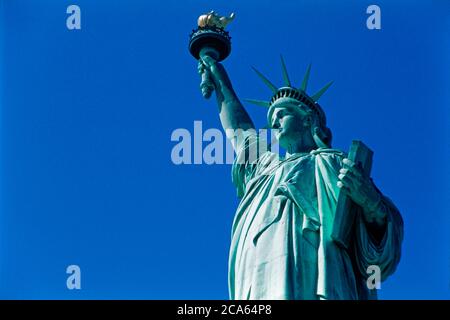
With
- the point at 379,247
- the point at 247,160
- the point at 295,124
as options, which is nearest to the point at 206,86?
the point at 247,160

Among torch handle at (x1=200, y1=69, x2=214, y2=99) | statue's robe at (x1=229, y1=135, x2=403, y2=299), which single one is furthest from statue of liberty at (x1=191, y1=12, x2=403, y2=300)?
torch handle at (x1=200, y1=69, x2=214, y2=99)

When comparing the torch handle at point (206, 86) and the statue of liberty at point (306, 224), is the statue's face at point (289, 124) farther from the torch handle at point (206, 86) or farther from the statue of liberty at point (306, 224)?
the torch handle at point (206, 86)

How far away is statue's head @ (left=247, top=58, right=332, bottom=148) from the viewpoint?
21.6 m

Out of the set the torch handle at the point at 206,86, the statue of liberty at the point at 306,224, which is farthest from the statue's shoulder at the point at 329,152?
the torch handle at the point at 206,86

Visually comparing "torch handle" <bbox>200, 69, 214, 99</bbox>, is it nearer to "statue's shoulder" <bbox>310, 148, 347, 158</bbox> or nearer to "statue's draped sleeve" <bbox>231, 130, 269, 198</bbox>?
"statue's draped sleeve" <bbox>231, 130, 269, 198</bbox>

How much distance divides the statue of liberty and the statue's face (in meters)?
0.01

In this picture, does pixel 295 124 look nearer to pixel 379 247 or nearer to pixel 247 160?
pixel 247 160

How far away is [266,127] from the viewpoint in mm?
22328

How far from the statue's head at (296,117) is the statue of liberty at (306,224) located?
1 centimetres
